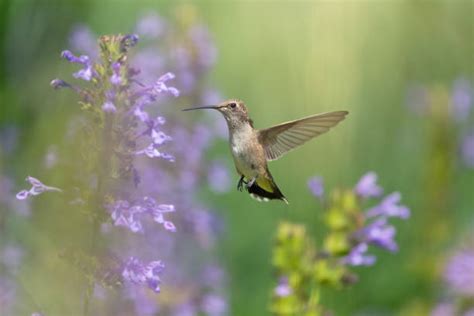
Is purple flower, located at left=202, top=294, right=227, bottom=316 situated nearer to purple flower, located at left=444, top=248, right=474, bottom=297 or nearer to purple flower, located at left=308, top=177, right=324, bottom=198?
purple flower, located at left=444, top=248, right=474, bottom=297

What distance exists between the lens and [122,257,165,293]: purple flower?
2.12 m

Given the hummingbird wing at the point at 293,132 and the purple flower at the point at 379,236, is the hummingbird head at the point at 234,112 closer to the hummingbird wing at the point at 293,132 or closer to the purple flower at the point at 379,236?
the hummingbird wing at the point at 293,132

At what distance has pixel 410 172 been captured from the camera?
763 centimetres

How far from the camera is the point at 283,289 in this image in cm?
302

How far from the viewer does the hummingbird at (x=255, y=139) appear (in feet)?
10.5

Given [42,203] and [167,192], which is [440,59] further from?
[42,203]

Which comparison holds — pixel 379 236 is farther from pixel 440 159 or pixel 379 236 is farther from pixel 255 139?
pixel 440 159

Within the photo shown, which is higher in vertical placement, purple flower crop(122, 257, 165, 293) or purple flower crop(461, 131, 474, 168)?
purple flower crop(461, 131, 474, 168)

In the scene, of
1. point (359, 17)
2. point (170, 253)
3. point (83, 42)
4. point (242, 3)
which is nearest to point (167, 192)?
point (170, 253)

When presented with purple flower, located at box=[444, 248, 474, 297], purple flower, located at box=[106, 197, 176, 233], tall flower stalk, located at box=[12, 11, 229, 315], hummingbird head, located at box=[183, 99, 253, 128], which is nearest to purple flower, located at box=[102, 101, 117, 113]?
tall flower stalk, located at box=[12, 11, 229, 315]

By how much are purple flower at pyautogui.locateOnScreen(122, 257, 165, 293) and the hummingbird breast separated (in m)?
1.06

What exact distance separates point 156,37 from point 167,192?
39.5 inches

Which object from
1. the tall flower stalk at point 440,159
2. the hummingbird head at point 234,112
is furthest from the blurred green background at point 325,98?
the hummingbird head at point 234,112

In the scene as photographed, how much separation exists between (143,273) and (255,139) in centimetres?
128
